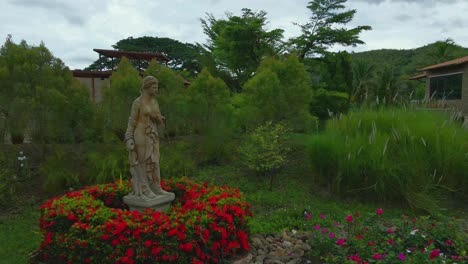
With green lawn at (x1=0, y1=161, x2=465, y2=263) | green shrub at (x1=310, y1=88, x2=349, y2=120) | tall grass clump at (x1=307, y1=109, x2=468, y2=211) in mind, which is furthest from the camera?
green shrub at (x1=310, y1=88, x2=349, y2=120)

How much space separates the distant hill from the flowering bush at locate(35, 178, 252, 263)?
2895cm

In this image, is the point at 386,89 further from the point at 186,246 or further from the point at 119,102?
the point at 186,246

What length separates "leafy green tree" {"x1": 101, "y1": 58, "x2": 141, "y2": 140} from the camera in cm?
830

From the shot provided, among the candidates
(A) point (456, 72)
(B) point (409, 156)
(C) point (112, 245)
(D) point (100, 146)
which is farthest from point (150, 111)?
(A) point (456, 72)

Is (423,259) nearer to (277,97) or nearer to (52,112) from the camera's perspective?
(277,97)

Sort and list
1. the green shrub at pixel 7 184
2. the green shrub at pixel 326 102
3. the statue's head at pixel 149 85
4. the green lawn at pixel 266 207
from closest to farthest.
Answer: the statue's head at pixel 149 85 < the green lawn at pixel 266 207 < the green shrub at pixel 7 184 < the green shrub at pixel 326 102

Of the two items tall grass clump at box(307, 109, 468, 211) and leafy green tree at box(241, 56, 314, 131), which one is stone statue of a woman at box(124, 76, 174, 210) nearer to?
tall grass clump at box(307, 109, 468, 211)

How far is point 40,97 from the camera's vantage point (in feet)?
24.8

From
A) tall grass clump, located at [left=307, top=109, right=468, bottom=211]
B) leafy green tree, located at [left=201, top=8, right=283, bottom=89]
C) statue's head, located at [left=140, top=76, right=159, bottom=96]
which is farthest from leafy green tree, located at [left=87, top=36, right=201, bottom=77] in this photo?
statue's head, located at [left=140, top=76, right=159, bottom=96]

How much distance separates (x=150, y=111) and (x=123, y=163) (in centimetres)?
335

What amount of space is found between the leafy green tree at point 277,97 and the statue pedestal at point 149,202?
5314 mm

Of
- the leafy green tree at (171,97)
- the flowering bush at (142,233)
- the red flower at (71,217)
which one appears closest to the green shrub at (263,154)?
the leafy green tree at (171,97)

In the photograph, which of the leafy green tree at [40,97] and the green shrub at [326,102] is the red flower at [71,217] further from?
the green shrub at [326,102]

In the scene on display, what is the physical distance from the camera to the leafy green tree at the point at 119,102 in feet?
27.2
